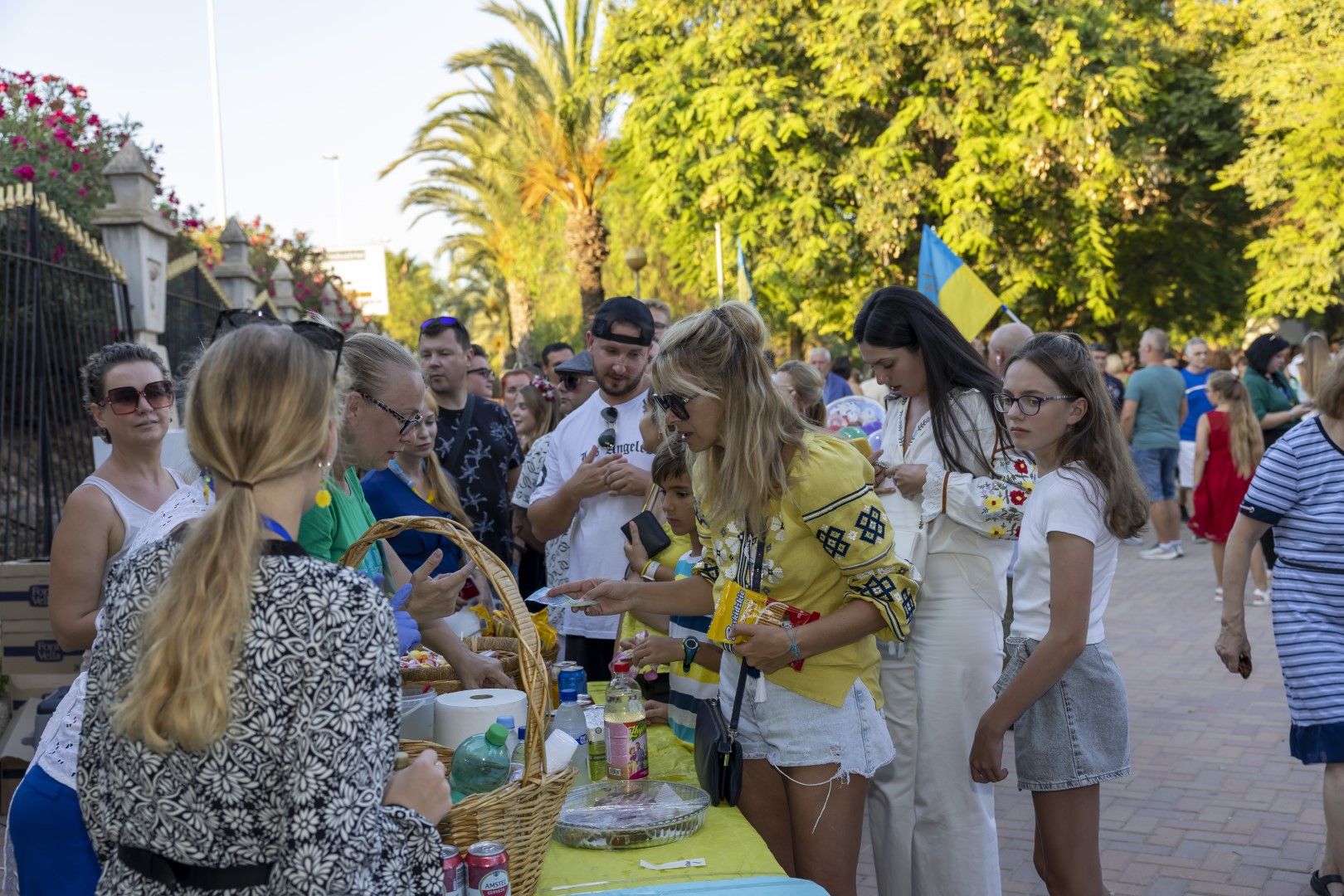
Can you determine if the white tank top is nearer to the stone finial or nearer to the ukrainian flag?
the ukrainian flag

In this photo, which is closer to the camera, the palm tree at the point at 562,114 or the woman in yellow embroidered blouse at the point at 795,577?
the woman in yellow embroidered blouse at the point at 795,577

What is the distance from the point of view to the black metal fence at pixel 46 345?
746 centimetres

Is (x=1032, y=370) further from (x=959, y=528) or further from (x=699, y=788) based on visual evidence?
(x=699, y=788)

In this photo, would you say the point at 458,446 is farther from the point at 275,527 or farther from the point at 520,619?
the point at 275,527

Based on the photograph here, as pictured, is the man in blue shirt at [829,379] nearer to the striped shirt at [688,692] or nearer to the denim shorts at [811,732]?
the striped shirt at [688,692]

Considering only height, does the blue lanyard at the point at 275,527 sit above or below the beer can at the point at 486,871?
above

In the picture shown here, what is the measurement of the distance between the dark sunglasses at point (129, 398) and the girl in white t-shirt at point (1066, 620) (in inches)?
109

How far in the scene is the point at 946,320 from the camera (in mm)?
3537

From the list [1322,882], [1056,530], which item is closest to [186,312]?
[1056,530]

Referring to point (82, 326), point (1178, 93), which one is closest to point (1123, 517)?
point (82, 326)

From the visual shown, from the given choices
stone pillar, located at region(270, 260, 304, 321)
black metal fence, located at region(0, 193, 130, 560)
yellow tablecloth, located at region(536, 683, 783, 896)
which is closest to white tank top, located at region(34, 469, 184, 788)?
yellow tablecloth, located at region(536, 683, 783, 896)

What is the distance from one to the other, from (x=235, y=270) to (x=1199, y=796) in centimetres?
1150

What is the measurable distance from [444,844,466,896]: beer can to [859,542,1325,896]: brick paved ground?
2.88 m

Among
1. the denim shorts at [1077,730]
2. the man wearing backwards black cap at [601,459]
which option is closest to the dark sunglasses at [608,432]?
the man wearing backwards black cap at [601,459]
